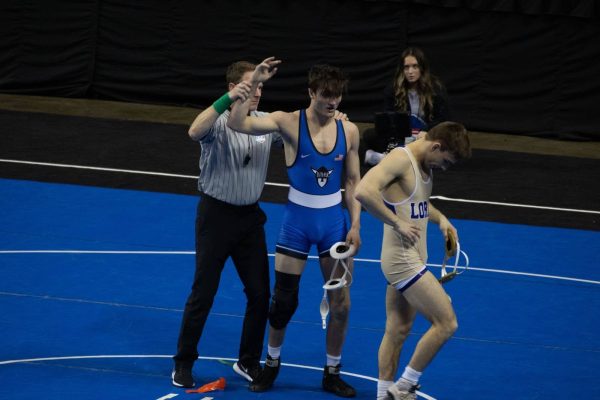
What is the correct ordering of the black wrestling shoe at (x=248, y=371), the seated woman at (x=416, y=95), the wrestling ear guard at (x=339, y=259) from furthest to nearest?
1. the seated woman at (x=416, y=95)
2. the black wrestling shoe at (x=248, y=371)
3. the wrestling ear guard at (x=339, y=259)

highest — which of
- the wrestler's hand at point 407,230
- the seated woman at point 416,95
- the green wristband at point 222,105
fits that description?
the seated woman at point 416,95

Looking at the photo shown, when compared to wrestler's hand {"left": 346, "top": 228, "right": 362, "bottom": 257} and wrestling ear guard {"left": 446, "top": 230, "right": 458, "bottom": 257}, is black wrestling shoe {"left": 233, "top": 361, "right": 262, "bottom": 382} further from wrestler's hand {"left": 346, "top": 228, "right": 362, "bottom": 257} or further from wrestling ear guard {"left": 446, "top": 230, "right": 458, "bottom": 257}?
wrestling ear guard {"left": 446, "top": 230, "right": 458, "bottom": 257}

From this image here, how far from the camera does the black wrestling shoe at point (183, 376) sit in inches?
271

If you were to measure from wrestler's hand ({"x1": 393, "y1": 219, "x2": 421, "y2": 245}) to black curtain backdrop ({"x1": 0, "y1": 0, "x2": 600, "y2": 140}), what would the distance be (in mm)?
10491

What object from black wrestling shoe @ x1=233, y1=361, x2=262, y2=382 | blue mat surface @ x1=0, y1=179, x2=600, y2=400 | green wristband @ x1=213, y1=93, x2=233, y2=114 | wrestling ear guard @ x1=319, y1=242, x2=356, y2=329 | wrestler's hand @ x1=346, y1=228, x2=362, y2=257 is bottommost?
black wrestling shoe @ x1=233, y1=361, x2=262, y2=382

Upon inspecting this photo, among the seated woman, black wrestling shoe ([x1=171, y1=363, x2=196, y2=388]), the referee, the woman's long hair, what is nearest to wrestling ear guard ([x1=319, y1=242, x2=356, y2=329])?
the referee

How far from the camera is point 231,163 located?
6914mm

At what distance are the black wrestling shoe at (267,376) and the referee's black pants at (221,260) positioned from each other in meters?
0.27

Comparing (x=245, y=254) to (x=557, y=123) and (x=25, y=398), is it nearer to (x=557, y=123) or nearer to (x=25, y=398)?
(x=25, y=398)

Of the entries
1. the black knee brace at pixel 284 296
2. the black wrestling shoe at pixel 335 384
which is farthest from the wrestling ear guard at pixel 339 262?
the black wrestling shoe at pixel 335 384

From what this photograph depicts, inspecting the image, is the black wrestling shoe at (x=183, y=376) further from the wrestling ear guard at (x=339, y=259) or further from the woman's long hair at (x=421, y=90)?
the woman's long hair at (x=421, y=90)

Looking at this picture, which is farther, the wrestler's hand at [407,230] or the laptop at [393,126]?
the laptop at [393,126]

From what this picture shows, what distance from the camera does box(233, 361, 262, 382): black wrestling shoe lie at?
23.4 feet

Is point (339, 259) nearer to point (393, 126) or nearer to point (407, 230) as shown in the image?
point (407, 230)
